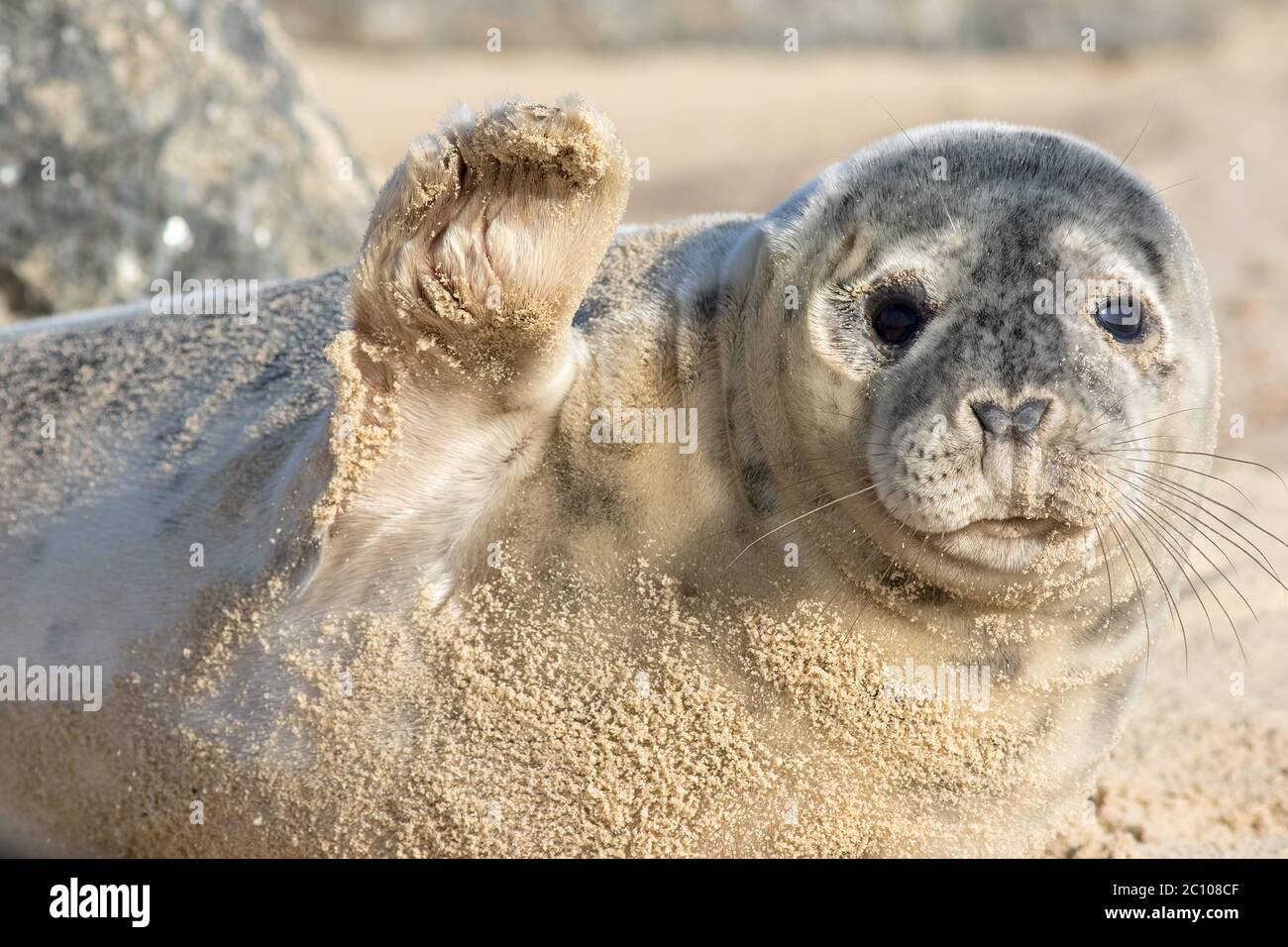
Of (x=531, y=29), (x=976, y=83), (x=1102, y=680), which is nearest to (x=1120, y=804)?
(x=1102, y=680)

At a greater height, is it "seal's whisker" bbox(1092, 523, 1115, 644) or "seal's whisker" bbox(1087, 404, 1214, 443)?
"seal's whisker" bbox(1087, 404, 1214, 443)

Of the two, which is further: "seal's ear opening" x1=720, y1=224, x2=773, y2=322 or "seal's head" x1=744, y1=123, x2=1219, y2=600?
"seal's ear opening" x1=720, y1=224, x2=773, y2=322

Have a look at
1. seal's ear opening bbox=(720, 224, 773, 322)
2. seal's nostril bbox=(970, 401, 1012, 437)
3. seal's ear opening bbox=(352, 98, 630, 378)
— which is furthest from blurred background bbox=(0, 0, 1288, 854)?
seal's nostril bbox=(970, 401, 1012, 437)

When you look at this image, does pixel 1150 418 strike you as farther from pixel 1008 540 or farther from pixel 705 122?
pixel 705 122

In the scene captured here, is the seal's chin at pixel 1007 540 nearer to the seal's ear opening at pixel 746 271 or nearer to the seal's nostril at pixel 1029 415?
the seal's nostril at pixel 1029 415

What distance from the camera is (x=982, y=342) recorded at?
239 centimetres

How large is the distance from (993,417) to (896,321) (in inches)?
10.1

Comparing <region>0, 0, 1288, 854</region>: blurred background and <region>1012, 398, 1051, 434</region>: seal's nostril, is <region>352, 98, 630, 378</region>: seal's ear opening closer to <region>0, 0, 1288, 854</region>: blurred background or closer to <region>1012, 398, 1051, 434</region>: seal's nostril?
<region>0, 0, 1288, 854</region>: blurred background

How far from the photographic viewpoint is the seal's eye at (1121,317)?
8.09ft

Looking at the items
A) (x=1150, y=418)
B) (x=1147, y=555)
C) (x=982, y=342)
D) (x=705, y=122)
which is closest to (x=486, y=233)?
(x=982, y=342)

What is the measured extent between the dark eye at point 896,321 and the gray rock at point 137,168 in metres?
2.93

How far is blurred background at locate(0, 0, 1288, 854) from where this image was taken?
3.86m

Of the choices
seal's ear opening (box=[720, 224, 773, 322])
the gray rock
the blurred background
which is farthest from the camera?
the gray rock

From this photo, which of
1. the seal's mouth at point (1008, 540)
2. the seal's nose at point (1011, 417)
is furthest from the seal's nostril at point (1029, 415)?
the seal's mouth at point (1008, 540)
